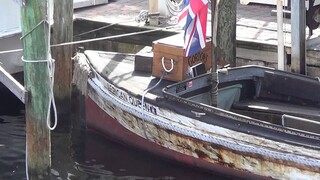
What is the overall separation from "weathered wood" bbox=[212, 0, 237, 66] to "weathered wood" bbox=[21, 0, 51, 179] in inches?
115

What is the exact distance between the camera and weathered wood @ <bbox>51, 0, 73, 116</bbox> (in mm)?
9336

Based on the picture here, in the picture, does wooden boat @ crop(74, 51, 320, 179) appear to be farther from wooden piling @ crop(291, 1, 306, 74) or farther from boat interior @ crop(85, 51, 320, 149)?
wooden piling @ crop(291, 1, 306, 74)

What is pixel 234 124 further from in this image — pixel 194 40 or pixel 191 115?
pixel 194 40

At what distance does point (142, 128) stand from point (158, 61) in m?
0.87

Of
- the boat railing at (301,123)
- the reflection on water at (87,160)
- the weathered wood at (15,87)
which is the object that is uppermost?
the weathered wood at (15,87)

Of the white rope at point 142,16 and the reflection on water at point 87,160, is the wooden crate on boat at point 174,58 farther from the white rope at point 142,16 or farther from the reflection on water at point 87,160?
the white rope at point 142,16

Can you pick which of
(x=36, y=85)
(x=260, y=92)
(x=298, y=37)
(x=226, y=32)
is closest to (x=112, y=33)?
(x=226, y=32)

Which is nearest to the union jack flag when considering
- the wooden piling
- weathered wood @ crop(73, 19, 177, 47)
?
the wooden piling

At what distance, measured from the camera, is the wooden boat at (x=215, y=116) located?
7.29 m

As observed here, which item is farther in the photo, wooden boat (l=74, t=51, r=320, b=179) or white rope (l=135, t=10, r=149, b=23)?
white rope (l=135, t=10, r=149, b=23)

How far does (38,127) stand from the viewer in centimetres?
704

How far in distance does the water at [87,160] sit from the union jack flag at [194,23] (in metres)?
1.50

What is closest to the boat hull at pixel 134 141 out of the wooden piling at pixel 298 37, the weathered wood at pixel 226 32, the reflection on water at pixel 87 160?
the reflection on water at pixel 87 160

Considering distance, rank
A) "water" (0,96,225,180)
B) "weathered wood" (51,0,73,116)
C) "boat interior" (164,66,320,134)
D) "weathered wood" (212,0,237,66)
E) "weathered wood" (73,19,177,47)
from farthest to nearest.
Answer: "weathered wood" (73,19,177,47)
"weathered wood" (51,0,73,116)
"weathered wood" (212,0,237,66)
"water" (0,96,225,180)
"boat interior" (164,66,320,134)
